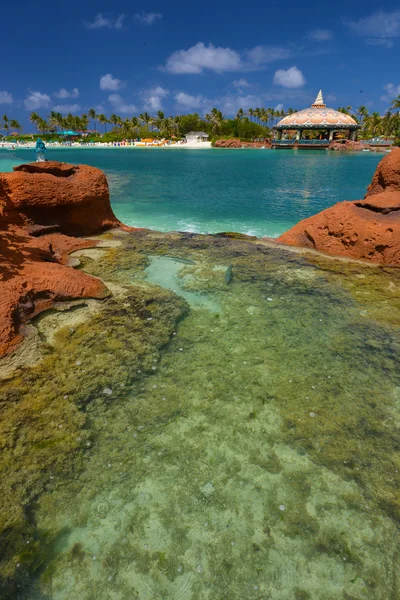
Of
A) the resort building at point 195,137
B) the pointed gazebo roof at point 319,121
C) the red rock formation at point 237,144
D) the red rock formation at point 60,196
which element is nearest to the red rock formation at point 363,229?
the red rock formation at point 60,196

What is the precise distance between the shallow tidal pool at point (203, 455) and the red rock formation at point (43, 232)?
600 mm

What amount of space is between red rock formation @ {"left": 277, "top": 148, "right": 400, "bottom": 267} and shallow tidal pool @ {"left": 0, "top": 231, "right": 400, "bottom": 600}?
13.4ft

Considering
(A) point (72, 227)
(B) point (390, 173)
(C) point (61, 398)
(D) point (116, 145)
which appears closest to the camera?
(C) point (61, 398)

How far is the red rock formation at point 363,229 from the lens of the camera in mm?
11258

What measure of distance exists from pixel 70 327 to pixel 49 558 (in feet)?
13.7

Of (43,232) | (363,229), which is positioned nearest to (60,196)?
(43,232)

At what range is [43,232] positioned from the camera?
456 inches

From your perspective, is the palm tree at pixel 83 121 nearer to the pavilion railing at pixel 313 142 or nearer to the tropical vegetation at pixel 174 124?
the tropical vegetation at pixel 174 124

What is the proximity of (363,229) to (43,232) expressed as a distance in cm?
1082

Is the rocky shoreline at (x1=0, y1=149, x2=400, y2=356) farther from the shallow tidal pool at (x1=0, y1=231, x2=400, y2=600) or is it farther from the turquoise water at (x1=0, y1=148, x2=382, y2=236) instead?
the turquoise water at (x1=0, y1=148, x2=382, y2=236)

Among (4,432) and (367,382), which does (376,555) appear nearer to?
(367,382)

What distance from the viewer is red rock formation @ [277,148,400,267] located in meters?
11.3

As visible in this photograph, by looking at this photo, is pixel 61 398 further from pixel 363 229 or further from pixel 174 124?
pixel 174 124

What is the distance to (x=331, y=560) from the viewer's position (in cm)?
338
